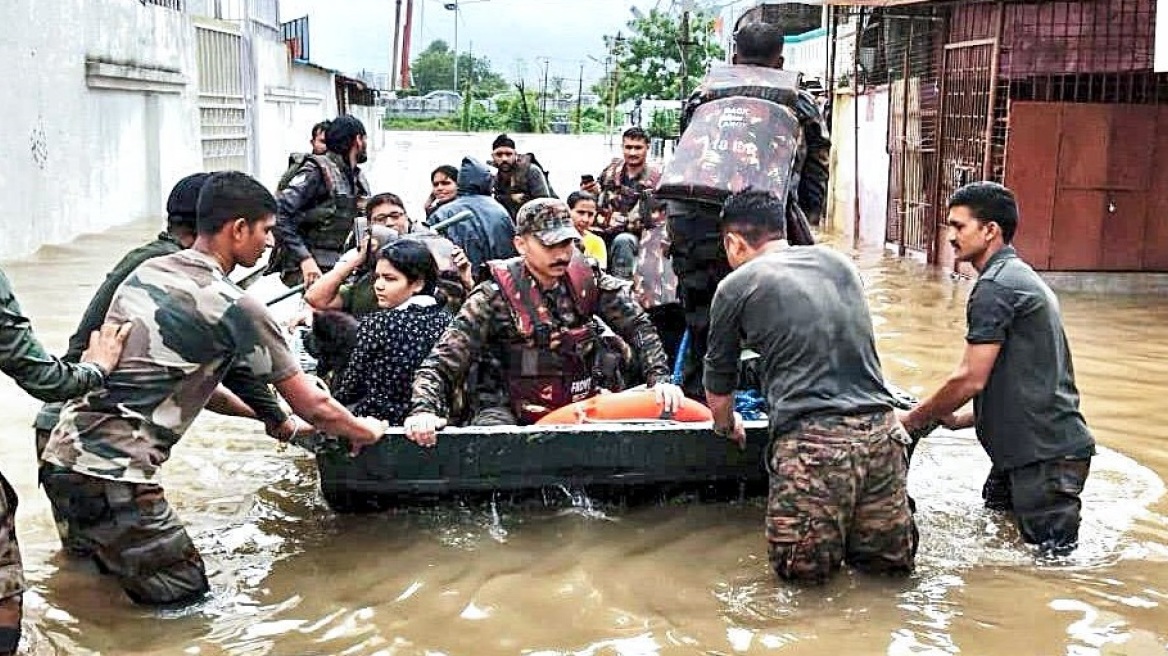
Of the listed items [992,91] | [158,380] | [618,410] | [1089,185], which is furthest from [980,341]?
[992,91]

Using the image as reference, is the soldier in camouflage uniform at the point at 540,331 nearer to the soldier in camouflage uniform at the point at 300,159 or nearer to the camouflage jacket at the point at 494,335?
the camouflage jacket at the point at 494,335

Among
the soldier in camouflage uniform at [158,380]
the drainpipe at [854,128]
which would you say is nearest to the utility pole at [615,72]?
the drainpipe at [854,128]

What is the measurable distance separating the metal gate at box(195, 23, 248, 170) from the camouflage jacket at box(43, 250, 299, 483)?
18499mm

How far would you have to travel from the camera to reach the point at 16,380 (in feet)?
12.0

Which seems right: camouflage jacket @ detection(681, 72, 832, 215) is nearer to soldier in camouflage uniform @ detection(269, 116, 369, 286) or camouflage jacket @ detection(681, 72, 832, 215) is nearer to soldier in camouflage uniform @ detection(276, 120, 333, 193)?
soldier in camouflage uniform @ detection(269, 116, 369, 286)

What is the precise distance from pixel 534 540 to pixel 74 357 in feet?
6.36

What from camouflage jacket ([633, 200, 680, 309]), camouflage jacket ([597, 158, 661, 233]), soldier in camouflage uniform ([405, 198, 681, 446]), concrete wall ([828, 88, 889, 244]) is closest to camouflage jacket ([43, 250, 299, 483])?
soldier in camouflage uniform ([405, 198, 681, 446])

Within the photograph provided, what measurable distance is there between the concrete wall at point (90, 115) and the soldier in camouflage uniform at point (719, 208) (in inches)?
357

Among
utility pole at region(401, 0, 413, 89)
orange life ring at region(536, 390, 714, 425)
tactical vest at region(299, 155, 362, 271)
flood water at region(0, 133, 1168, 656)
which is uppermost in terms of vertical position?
utility pole at region(401, 0, 413, 89)

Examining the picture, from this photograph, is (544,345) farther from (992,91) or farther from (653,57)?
(653,57)

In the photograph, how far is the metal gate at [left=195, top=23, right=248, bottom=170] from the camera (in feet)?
72.9

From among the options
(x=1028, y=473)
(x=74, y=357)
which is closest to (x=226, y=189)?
(x=74, y=357)

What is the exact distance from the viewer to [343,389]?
5574 mm

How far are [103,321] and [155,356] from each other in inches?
19.4
